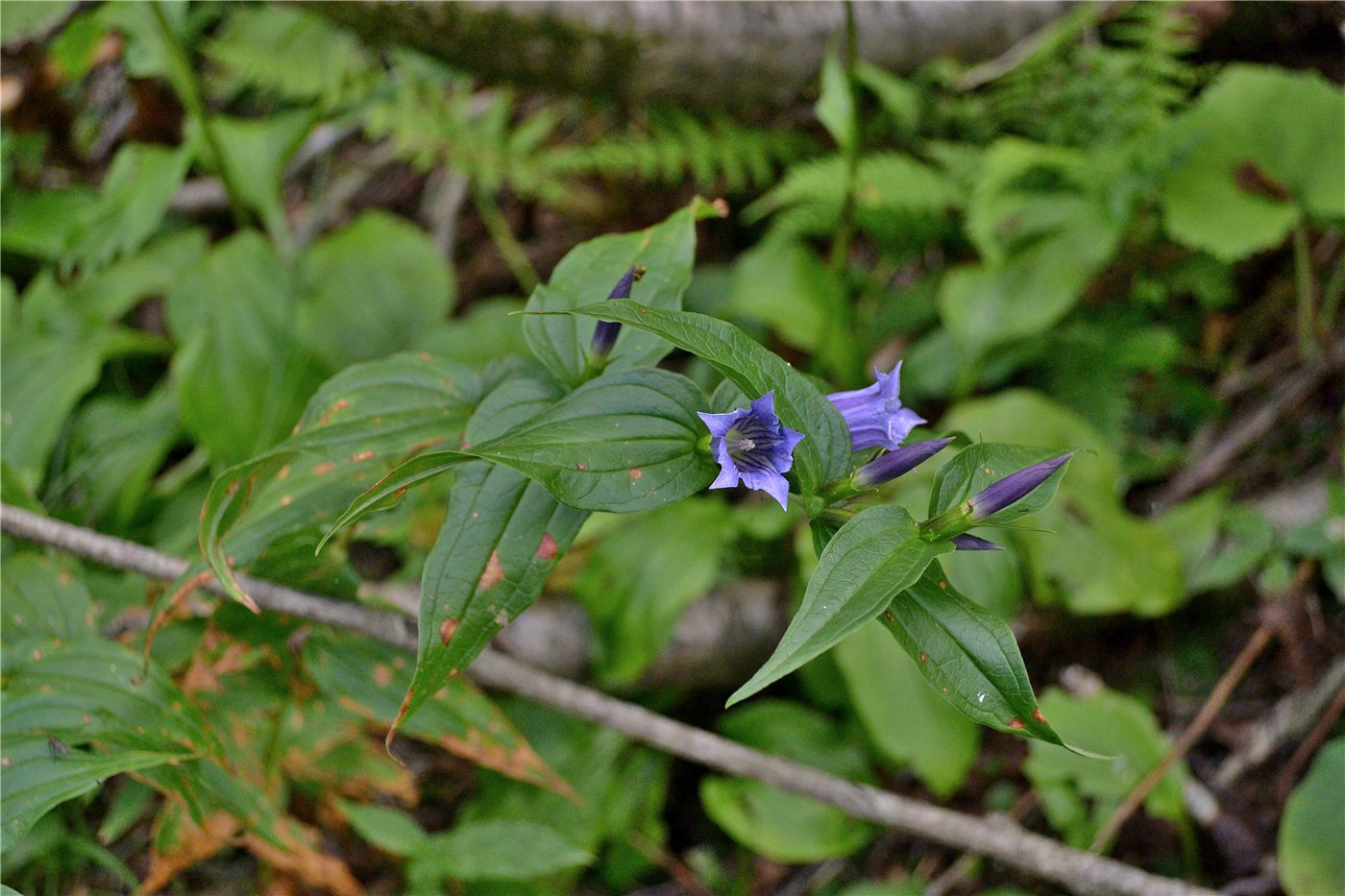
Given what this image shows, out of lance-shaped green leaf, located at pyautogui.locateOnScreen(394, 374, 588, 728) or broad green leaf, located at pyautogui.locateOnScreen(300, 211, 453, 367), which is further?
broad green leaf, located at pyautogui.locateOnScreen(300, 211, 453, 367)

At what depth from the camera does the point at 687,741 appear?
6.90 feet

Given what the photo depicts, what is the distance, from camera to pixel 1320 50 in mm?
3350

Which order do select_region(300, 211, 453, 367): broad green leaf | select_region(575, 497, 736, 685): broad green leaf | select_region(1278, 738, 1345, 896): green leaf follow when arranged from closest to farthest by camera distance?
1. select_region(1278, 738, 1345, 896): green leaf
2. select_region(575, 497, 736, 685): broad green leaf
3. select_region(300, 211, 453, 367): broad green leaf

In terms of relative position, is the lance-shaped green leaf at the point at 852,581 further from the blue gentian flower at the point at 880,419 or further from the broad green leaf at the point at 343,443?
the broad green leaf at the point at 343,443

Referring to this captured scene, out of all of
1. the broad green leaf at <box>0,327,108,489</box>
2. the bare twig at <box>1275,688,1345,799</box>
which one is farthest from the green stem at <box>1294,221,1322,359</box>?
the broad green leaf at <box>0,327,108,489</box>

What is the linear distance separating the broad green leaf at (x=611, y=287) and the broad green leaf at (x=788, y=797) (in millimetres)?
1528

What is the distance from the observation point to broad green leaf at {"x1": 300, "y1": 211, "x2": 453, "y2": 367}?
329cm

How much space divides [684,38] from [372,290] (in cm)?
152

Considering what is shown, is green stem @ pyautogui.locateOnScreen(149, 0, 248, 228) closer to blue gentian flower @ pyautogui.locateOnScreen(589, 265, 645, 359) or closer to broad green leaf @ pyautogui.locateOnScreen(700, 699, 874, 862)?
blue gentian flower @ pyautogui.locateOnScreen(589, 265, 645, 359)

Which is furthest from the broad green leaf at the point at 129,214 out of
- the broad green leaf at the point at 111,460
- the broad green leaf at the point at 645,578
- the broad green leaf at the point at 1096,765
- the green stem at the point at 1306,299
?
the green stem at the point at 1306,299

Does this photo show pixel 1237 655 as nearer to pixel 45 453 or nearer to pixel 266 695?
pixel 266 695

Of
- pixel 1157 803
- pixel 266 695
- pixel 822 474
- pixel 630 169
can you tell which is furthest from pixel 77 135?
pixel 1157 803

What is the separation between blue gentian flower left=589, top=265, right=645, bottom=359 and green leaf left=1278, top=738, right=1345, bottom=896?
201 cm

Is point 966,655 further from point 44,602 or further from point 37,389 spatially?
point 37,389
